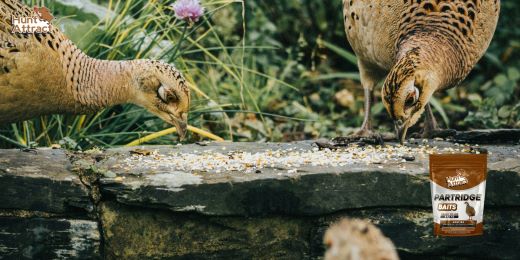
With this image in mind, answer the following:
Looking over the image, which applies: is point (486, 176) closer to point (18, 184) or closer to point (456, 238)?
point (456, 238)

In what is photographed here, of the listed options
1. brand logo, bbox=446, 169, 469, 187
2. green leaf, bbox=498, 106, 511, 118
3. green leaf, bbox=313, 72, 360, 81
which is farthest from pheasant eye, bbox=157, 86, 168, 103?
green leaf, bbox=313, 72, 360, 81

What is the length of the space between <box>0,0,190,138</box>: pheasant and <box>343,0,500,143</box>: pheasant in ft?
3.49

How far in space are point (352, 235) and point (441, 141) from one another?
10.5 ft

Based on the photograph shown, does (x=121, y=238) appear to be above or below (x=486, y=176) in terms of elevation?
below

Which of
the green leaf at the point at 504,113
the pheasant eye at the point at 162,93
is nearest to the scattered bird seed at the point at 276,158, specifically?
the pheasant eye at the point at 162,93

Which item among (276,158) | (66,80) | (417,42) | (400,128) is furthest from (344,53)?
(66,80)

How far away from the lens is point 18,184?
11.5 ft

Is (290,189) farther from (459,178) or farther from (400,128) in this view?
(400,128)

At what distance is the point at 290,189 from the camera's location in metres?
3.55

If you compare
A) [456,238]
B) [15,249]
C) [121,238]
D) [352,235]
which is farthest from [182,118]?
[352,235]

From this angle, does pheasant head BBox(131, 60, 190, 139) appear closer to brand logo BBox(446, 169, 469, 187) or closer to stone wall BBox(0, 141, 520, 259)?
stone wall BBox(0, 141, 520, 259)

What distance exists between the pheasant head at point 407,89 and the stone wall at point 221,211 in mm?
432

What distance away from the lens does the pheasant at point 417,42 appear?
4117 millimetres

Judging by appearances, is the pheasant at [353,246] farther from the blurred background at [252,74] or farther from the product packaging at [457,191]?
the blurred background at [252,74]
